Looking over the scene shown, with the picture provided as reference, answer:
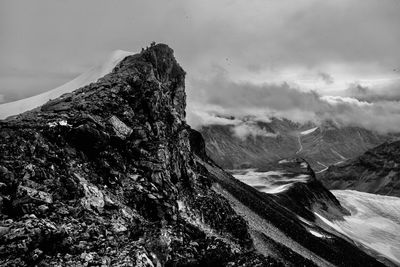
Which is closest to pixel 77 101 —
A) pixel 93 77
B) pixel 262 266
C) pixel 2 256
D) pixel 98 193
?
pixel 98 193

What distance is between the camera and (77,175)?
36.8 meters

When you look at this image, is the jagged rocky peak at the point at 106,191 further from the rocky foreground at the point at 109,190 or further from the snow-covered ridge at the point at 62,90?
the snow-covered ridge at the point at 62,90

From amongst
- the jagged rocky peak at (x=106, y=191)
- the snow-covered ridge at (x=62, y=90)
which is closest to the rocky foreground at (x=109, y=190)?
the jagged rocky peak at (x=106, y=191)

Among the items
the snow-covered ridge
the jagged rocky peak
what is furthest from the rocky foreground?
the snow-covered ridge

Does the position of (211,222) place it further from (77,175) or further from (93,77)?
(93,77)

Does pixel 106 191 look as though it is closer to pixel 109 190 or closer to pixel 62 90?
pixel 109 190

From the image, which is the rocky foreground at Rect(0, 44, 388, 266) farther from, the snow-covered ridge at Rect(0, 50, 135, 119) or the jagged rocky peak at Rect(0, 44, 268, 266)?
the snow-covered ridge at Rect(0, 50, 135, 119)

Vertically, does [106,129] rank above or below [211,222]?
above

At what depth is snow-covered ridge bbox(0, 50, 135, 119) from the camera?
225ft

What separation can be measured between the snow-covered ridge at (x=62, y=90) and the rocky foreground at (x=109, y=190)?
19111mm

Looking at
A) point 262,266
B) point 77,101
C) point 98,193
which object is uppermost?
point 77,101

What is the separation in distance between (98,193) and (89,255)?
316 inches

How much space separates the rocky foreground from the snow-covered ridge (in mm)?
19111

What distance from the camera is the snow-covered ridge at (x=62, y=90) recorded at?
68438 mm
